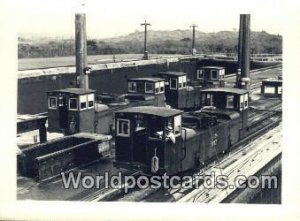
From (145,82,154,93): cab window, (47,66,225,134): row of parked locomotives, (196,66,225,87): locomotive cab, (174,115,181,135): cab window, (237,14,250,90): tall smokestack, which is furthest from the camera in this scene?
(196,66,225,87): locomotive cab

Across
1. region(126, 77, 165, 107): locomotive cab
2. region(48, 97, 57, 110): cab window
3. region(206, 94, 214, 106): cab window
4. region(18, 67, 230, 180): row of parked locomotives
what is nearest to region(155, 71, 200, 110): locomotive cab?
region(18, 67, 230, 180): row of parked locomotives

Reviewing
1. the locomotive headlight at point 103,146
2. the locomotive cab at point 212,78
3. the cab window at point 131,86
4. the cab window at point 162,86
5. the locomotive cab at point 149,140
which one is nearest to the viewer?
the locomotive cab at point 149,140

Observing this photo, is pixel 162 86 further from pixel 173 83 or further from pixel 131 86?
pixel 173 83

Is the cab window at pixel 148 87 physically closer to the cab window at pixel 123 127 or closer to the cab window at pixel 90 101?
the cab window at pixel 90 101

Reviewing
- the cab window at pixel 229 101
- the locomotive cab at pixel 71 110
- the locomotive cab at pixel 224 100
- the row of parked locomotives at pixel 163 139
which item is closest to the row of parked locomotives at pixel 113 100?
the locomotive cab at pixel 71 110

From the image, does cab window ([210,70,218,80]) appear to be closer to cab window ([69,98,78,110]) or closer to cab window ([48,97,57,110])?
cab window ([69,98,78,110])

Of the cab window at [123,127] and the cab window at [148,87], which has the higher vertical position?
the cab window at [148,87]

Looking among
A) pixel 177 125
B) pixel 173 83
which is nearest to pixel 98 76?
pixel 173 83
